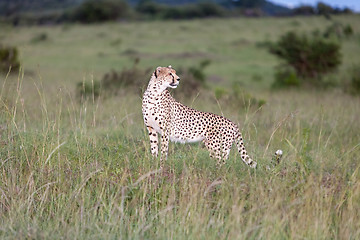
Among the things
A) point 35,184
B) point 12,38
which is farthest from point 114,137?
point 12,38

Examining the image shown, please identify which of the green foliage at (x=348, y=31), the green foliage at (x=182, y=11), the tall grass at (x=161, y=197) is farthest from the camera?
the green foliage at (x=182, y=11)

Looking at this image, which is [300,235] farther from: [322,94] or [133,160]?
[322,94]

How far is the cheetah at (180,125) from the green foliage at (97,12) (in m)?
27.7

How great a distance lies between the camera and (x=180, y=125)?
4.10 m

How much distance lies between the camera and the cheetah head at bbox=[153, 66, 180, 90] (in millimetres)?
3889

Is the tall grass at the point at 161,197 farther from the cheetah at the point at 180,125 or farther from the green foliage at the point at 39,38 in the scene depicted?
the green foliage at the point at 39,38

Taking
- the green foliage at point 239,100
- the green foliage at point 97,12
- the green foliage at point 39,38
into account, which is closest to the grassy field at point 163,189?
the green foliage at point 239,100

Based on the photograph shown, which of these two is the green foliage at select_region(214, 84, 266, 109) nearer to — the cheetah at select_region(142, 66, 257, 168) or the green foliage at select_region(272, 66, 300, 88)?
the cheetah at select_region(142, 66, 257, 168)

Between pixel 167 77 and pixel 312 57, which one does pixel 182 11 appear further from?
pixel 167 77

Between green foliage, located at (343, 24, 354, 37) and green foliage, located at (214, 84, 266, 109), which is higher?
green foliage, located at (214, 84, 266, 109)

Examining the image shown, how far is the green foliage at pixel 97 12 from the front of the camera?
3088 centimetres

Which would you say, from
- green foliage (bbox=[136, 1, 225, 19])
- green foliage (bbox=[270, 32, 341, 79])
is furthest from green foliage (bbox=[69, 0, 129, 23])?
green foliage (bbox=[270, 32, 341, 79])

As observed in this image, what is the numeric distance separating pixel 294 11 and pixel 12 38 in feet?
60.9

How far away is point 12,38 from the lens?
68.1ft
